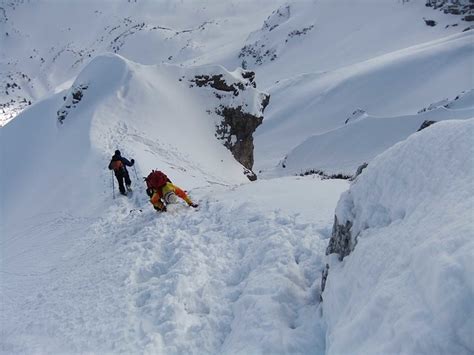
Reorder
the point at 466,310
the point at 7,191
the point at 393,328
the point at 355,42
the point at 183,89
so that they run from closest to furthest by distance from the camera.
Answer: the point at 466,310
the point at 393,328
the point at 7,191
the point at 183,89
the point at 355,42

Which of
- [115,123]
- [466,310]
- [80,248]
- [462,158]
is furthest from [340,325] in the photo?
[115,123]

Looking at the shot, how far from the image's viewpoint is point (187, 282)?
803 cm

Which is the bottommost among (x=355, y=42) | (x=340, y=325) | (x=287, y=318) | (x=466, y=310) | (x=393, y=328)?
(x=355, y=42)

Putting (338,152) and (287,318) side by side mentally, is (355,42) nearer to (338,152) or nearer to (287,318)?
(338,152)

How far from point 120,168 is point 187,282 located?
8165 millimetres

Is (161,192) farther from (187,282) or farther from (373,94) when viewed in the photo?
(373,94)

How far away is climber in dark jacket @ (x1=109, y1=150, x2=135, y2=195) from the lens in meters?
15.1

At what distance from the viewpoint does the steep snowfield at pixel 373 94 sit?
41812 mm

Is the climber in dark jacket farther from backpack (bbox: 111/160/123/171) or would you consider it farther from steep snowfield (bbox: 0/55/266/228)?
steep snowfield (bbox: 0/55/266/228)

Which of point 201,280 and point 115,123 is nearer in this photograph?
point 201,280

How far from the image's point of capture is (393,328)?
3.87m

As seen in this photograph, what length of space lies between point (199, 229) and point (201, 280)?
253 centimetres

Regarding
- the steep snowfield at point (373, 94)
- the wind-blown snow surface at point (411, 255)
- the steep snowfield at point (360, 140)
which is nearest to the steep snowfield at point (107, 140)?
the steep snowfield at point (360, 140)

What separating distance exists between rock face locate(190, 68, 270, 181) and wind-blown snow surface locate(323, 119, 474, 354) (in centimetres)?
2080
